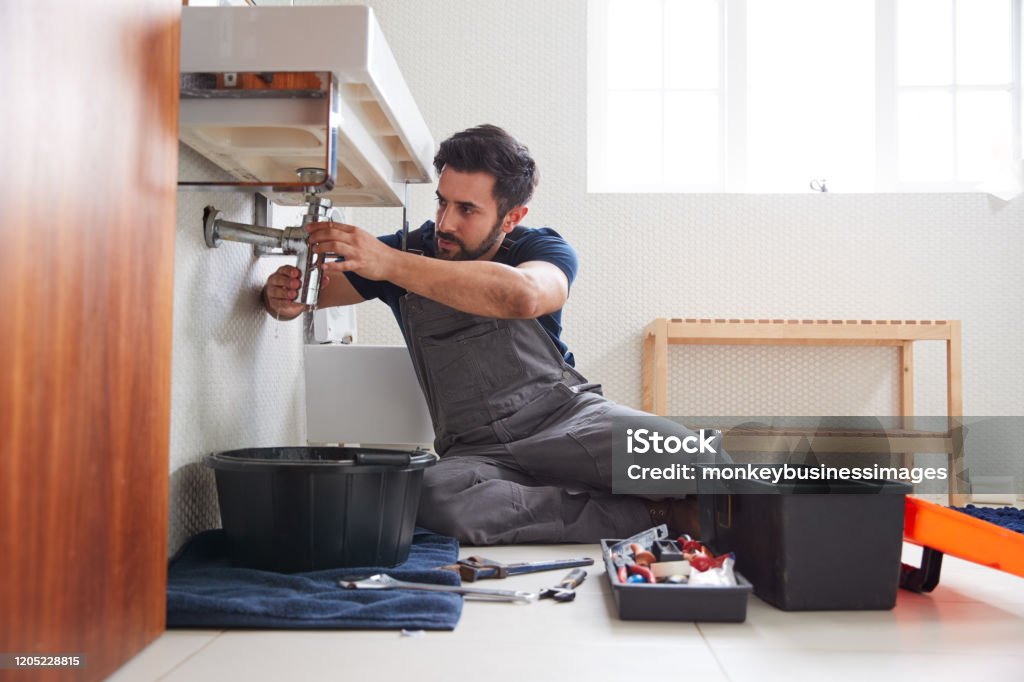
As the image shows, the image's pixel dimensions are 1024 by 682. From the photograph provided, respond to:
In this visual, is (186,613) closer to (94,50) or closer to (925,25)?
(94,50)

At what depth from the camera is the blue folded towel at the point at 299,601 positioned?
1.00 meters

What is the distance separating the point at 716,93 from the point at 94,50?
2.78 meters

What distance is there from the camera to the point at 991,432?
3070 millimetres

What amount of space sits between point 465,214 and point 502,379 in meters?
0.35

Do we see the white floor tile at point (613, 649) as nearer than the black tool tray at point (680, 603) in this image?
Yes

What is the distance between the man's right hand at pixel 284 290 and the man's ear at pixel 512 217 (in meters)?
0.47

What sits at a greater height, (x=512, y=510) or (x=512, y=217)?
(x=512, y=217)

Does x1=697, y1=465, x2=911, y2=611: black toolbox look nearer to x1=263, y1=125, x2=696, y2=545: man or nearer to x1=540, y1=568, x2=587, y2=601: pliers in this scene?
x1=540, y1=568, x2=587, y2=601: pliers

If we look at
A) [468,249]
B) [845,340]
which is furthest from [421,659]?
[845,340]

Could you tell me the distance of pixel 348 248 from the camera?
1.28 metres

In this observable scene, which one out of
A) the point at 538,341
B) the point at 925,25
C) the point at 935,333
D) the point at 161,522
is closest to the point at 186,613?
the point at 161,522

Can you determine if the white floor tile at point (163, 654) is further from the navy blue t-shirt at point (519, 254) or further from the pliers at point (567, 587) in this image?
the navy blue t-shirt at point (519, 254)

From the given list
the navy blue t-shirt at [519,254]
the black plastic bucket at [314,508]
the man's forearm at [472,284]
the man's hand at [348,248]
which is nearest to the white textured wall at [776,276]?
the navy blue t-shirt at [519,254]

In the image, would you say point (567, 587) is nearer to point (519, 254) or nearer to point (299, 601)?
point (299, 601)
